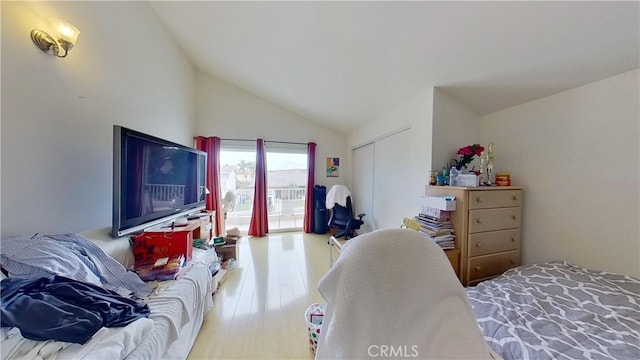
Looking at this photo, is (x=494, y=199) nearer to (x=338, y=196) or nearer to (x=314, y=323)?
(x=314, y=323)

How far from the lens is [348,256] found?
0.64 meters

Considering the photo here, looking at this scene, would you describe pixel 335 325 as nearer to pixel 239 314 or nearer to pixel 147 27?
pixel 239 314

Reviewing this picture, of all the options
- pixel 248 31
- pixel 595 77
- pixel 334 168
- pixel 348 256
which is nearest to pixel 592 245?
pixel 595 77

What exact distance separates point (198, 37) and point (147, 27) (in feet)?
1.90

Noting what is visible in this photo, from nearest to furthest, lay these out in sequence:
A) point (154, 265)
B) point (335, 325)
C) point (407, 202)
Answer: point (335, 325) → point (154, 265) → point (407, 202)

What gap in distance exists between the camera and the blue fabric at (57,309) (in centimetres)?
70

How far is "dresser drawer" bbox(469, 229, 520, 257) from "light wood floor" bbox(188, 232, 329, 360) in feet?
4.84

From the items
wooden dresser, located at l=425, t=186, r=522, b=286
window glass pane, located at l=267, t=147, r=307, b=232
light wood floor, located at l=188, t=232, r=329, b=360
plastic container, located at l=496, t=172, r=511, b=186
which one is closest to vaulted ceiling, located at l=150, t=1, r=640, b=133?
plastic container, located at l=496, t=172, r=511, b=186

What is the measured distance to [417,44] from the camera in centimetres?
164

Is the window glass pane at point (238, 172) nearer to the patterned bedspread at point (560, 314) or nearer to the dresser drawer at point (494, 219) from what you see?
the dresser drawer at point (494, 219)

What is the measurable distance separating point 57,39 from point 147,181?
92 centimetres

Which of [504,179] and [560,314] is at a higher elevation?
[504,179]

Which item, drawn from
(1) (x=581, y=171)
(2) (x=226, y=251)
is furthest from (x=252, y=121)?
(1) (x=581, y=171)

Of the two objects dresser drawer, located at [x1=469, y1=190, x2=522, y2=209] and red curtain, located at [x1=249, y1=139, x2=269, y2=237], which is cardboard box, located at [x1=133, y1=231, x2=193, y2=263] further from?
dresser drawer, located at [x1=469, y1=190, x2=522, y2=209]
